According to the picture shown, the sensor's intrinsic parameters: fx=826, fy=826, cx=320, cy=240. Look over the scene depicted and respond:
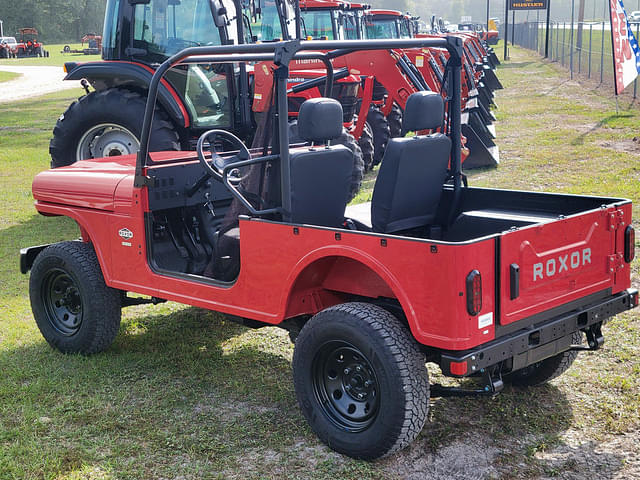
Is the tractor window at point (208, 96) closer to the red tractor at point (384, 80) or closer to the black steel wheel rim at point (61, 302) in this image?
the red tractor at point (384, 80)

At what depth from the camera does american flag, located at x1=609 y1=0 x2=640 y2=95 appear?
1502 centimetres

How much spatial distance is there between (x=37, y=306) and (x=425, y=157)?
2.81 metres

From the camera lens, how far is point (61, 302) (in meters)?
5.59

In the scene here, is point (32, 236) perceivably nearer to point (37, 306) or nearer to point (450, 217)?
point (37, 306)

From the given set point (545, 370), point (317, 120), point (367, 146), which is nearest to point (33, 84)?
point (367, 146)

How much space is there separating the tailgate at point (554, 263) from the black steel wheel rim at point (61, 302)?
9.94 feet

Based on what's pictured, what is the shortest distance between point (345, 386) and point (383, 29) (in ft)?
59.1

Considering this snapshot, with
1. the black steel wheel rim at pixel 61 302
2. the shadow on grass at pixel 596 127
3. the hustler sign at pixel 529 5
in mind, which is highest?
the hustler sign at pixel 529 5

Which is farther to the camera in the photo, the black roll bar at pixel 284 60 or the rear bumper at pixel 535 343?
the black roll bar at pixel 284 60

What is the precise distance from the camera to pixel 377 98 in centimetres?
1421

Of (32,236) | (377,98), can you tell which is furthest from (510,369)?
(377,98)

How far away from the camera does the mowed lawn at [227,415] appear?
13.0ft

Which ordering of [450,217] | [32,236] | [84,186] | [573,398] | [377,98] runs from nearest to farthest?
[573,398]
[450,217]
[84,186]
[32,236]
[377,98]

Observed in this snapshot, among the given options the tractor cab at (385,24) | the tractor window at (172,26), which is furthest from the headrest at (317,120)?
the tractor cab at (385,24)
